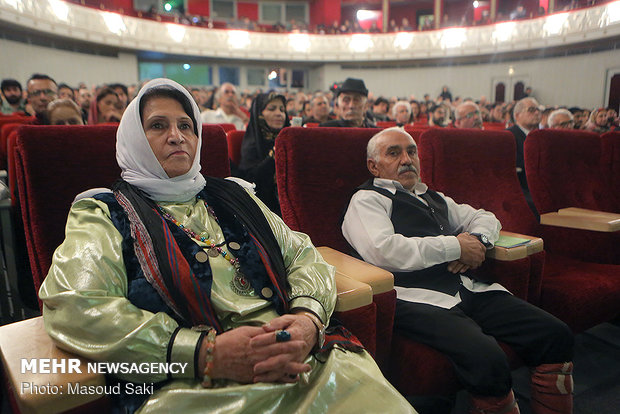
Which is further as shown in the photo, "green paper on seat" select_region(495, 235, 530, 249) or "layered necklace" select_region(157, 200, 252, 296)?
"green paper on seat" select_region(495, 235, 530, 249)

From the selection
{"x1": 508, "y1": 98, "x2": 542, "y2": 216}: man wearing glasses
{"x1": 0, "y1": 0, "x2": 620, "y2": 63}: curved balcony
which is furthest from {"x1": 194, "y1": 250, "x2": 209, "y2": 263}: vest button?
{"x1": 0, "y1": 0, "x2": 620, "y2": 63}: curved balcony

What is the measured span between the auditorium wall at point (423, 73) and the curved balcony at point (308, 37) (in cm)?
64

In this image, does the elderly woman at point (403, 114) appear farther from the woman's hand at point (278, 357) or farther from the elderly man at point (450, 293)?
the woman's hand at point (278, 357)

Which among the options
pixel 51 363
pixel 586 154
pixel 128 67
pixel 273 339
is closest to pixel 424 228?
pixel 273 339

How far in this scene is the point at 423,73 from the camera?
14.3m

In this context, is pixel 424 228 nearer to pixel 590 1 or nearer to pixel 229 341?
pixel 229 341

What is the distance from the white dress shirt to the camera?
134 centimetres

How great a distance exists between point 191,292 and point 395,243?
68cm

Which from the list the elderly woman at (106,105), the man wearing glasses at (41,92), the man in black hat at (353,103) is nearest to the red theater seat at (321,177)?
the man in black hat at (353,103)

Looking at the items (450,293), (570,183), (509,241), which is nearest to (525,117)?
(570,183)

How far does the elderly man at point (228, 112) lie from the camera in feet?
14.4

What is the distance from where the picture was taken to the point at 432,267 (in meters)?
1.41

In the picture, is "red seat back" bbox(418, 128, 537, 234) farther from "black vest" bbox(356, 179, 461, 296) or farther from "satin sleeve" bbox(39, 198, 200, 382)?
"satin sleeve" bbox(39, 198, 200, 382)

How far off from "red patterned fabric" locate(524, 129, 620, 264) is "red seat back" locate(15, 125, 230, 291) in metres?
1.97
